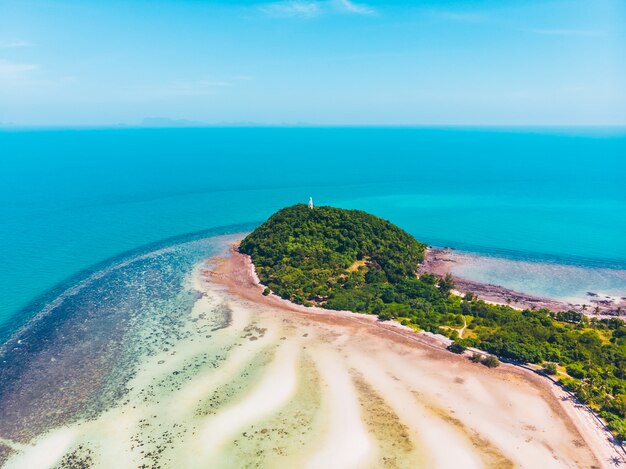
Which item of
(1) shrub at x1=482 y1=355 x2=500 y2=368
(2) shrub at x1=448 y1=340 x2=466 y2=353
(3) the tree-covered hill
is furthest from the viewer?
(3) the tree-covered hill

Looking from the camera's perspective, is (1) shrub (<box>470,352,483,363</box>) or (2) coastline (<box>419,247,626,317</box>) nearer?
(1) shrub (<box>470,352,483,363</box>)

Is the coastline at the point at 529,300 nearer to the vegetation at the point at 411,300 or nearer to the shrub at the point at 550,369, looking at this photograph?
the vegetation at the point at 411,300

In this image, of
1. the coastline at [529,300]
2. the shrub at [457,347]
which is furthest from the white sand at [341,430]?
the coastline at [529,300]

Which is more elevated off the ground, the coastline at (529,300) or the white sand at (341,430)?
the coastline at (529,300)

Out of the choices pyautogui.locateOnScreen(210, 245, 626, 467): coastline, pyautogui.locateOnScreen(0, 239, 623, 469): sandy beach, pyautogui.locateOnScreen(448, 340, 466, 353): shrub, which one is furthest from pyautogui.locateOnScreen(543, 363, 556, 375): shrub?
pyautogui.locateOnScreen(448, 340, 466, 353): shrub

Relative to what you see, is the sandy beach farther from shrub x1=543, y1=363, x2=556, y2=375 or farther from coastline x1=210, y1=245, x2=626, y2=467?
shrub x1=543, y1=363, x2=556, y2=375

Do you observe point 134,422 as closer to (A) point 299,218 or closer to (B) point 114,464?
(B) point 114,464

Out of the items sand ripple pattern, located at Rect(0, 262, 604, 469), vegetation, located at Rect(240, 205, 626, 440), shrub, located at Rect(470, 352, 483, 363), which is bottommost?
sand ripple pattern, located at Rect(0, 262, 604, 469)
